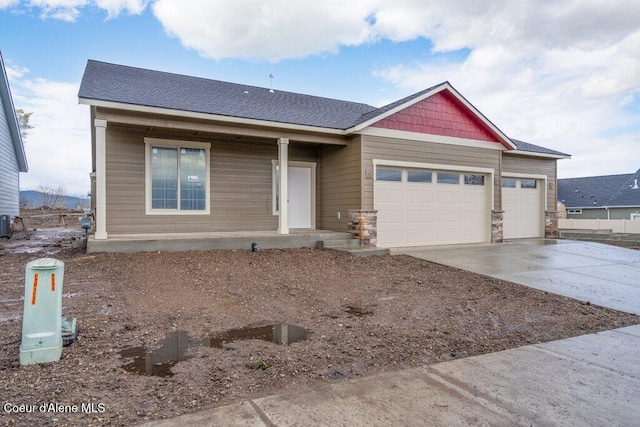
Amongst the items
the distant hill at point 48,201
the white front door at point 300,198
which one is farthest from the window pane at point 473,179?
the distant hill at point 48,201

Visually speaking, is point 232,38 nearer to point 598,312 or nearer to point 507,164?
point 507,164

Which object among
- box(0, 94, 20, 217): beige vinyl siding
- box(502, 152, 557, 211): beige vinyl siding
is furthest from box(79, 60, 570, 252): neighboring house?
box(0, 94, 20, 217): beige vinyl siding

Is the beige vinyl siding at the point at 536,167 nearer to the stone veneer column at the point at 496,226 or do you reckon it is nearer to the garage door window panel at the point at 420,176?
the stone veneer column at the point at 496,226

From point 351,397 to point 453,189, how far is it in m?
9.92

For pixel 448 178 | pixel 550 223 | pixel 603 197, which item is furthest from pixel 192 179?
pixel 603 197

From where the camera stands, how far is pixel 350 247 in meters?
9.49

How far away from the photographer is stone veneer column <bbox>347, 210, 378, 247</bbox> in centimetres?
978

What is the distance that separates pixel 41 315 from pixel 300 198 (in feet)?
28.9

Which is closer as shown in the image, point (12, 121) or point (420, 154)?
point (420, 154)

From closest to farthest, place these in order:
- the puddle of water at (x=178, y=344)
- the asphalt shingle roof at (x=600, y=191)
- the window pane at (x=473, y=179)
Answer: the puddle of water at (x=178, y=344), the window pane at (x=473, y=179), the asphalt shingle roof at (x=600, y=191)

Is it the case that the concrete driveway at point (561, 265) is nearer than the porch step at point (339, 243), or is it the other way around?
the concrete driveway at point (561, 265)

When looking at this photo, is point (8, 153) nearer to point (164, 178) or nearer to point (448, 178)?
point (164, 178)

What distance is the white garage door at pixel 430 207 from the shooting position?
10359 millimetres

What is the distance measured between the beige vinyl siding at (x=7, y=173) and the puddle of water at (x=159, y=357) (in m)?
15.0
